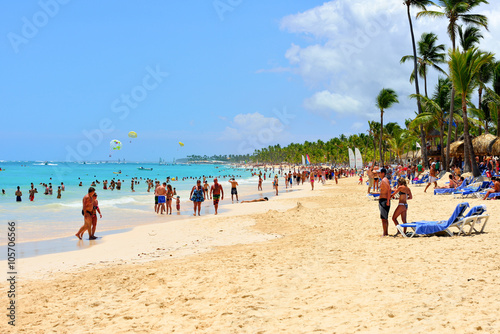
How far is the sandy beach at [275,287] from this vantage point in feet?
13.3

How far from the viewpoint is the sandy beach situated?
160 inches

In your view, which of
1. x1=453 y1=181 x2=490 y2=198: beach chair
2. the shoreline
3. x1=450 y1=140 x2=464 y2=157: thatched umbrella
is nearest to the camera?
the shoreline

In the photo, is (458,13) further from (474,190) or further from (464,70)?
(474,190)

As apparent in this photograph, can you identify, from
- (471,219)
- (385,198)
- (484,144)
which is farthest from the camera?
(484,144)

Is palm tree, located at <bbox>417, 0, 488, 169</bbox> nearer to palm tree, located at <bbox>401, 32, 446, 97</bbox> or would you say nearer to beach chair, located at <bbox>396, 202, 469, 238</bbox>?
palm tree, located at <bbox>401, 32, 446, 97</bbox>

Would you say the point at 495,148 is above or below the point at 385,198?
above

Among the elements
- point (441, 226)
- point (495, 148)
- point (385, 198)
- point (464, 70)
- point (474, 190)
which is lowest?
point (441, 226)

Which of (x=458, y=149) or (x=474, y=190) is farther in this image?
(x=458, y=149)

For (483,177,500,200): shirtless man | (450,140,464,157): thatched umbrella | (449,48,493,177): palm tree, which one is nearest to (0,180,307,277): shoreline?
(483,177,500,200): shirtless man

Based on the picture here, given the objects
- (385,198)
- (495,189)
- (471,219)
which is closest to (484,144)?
(495,189)

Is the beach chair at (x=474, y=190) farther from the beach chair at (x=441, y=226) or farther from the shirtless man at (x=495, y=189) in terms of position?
the beach chair at (x=441, y=226)

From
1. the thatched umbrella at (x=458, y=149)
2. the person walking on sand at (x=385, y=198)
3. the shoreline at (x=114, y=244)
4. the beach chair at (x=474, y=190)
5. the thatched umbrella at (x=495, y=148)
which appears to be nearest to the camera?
the person walking on sand at (x=385, y=198)

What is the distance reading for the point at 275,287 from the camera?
5188mm

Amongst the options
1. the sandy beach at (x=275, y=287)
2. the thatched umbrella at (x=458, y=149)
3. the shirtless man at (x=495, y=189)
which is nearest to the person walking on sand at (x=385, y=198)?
the sandy beach at (x=275, y=287)
